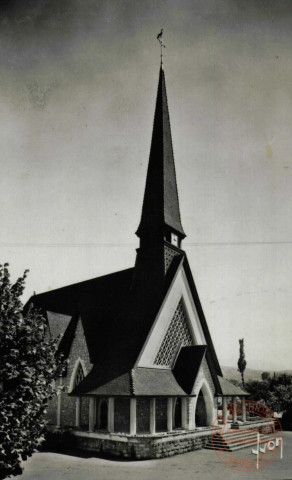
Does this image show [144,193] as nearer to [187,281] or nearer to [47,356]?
[187,281]

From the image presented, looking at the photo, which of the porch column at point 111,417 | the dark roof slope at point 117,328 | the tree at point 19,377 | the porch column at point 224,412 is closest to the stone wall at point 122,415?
the porch column at point 111,417

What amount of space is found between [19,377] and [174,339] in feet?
48.9

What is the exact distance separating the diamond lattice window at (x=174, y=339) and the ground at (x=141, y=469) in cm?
546

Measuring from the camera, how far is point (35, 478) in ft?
46.6

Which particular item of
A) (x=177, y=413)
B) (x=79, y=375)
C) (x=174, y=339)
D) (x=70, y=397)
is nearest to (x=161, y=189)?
(x=174, y=339)

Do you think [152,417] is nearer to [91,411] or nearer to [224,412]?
[91,411]

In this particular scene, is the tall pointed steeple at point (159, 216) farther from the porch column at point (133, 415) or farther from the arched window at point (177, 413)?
the porch column at point (133, 415)

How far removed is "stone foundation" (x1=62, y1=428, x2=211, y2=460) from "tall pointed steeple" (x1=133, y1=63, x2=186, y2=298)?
25.7 ft

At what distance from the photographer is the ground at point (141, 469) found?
47.6 feet

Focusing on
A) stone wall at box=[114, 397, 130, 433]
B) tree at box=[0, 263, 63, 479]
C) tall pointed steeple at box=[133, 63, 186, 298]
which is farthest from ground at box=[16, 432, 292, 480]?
tall pointed steeple at box=[133, 63, 186, 298]

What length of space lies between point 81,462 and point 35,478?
10.7ft

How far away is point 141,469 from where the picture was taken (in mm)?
15758

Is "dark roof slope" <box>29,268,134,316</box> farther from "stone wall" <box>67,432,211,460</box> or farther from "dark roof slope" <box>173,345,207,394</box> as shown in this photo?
"stone wall" <box>67,432,211,460</box>

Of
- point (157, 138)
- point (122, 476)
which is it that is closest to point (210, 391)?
point (122, 476)
